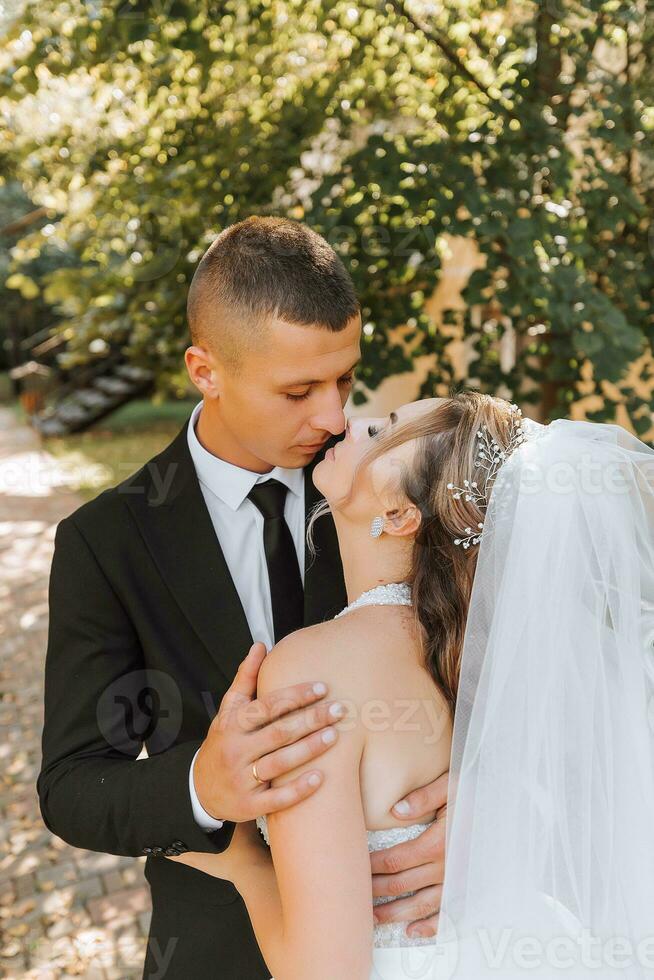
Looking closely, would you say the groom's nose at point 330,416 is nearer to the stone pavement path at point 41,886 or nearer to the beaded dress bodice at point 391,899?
the beaded dress bodice at point 391,899

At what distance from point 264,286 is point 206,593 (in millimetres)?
688

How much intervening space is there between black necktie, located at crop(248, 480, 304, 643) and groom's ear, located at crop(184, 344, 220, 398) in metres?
0.25

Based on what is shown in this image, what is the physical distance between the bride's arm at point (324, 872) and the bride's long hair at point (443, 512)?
257mm

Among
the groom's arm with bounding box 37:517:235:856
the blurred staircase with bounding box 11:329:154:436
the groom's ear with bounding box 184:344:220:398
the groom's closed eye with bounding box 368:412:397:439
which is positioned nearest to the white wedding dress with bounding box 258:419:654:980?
the groom's closed eye with bounding box 368:412:397:439

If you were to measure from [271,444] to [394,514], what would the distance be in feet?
1.30

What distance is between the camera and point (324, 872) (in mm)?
1411

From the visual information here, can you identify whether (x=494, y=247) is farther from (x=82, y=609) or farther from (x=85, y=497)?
(x=85, y=497)

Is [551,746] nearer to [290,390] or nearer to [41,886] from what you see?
[290,390]

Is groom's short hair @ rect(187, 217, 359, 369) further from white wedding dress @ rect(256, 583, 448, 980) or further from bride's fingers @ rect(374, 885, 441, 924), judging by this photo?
bride's fingers @ rect(374, 885, 441, 924)

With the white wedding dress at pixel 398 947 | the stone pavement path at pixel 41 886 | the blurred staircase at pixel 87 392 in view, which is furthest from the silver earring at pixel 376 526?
the blurred staircase at pixel 87 392

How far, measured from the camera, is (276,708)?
4.74 feet

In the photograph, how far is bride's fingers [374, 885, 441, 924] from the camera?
1.63 meters

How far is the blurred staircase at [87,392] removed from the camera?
17.3 m

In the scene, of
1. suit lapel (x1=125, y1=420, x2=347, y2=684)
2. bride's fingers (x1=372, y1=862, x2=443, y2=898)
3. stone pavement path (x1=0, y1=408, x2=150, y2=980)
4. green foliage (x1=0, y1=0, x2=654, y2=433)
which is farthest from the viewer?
stone pavement path (x1=0, y1=408, x2=150, y2=980)
